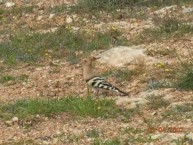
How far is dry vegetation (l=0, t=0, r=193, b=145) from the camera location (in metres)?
8.98

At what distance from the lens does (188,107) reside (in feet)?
31.2

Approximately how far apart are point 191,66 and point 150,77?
79cm

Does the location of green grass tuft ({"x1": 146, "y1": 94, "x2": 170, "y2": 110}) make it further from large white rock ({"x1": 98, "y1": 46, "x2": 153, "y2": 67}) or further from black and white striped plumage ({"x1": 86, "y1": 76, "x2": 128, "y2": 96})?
large white rock ({"x1": 98, "y1": 46, "x2": 153, "y2": 67})

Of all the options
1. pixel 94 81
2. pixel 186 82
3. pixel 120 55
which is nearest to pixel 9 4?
pixel 120 55

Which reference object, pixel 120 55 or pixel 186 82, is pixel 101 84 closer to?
pixel 186 82

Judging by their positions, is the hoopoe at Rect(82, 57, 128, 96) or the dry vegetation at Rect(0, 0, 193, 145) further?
the hoopoe at Rect(82, 57, 128, 96)

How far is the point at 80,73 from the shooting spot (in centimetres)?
1224

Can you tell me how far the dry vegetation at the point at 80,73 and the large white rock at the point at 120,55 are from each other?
16cm

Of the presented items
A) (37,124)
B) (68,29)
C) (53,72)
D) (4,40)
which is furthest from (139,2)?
(37,124)

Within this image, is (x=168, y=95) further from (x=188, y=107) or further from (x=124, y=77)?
(x=124, y=77)

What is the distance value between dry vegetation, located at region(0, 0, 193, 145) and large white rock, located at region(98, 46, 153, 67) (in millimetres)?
164
